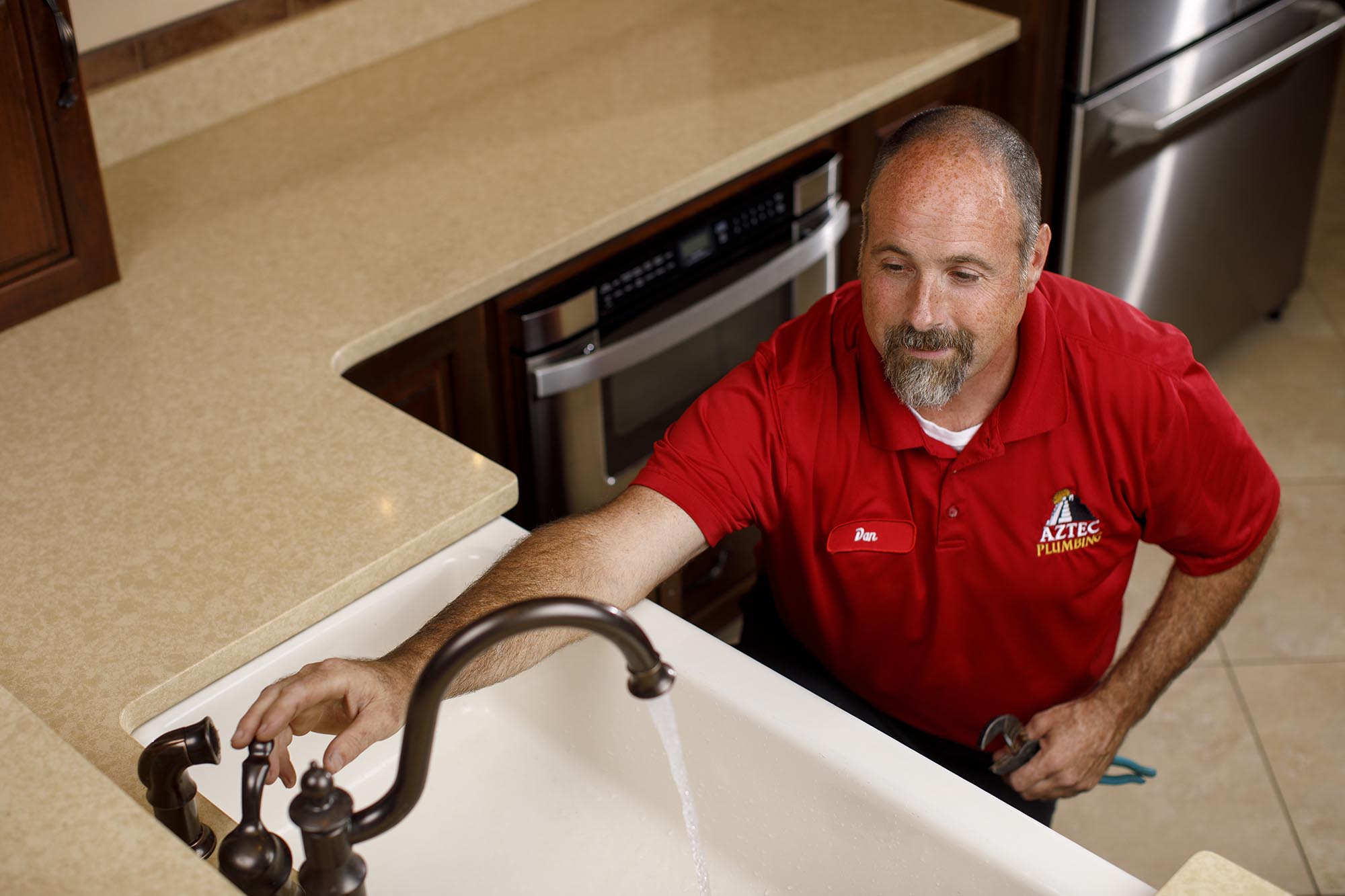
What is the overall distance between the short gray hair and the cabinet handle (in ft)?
3.05

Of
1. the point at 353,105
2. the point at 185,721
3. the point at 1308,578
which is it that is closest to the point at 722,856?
the point at 185,721

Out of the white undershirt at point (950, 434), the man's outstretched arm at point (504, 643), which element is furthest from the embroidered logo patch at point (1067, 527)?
the man's outstretched arm at point (504, 643)

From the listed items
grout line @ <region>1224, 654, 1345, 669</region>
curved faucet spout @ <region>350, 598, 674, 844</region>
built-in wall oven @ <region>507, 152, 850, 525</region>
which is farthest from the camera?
grout line @ <region>1224, 654, 1345, 669</region>

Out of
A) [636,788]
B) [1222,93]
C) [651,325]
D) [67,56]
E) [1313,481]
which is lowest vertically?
[1313,481]

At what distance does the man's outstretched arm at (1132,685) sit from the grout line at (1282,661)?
3.13 feet

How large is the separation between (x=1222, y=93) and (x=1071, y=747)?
1626 millimetres

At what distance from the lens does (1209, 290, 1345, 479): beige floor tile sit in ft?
9.66

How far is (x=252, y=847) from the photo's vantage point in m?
0.92

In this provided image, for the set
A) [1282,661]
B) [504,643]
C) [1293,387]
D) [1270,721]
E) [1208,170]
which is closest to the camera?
[504,643]

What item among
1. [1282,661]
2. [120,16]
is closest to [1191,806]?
[1282,661]

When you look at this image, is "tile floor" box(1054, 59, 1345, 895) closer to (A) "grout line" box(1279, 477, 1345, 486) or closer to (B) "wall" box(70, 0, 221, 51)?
(A) "grout line" box(1279, 477, 1345, 486)

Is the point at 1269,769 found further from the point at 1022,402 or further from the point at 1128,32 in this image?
the point at 1128,32

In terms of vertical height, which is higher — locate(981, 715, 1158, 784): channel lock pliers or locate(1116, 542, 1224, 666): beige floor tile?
locate(981, 715, 1158, 784): channel lock pliers

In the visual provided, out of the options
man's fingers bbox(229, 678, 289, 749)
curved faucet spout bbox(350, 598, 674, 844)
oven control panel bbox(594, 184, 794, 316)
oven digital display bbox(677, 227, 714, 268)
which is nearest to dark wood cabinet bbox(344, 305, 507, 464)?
oven control panel bbox(594, 184, 794, 316)
